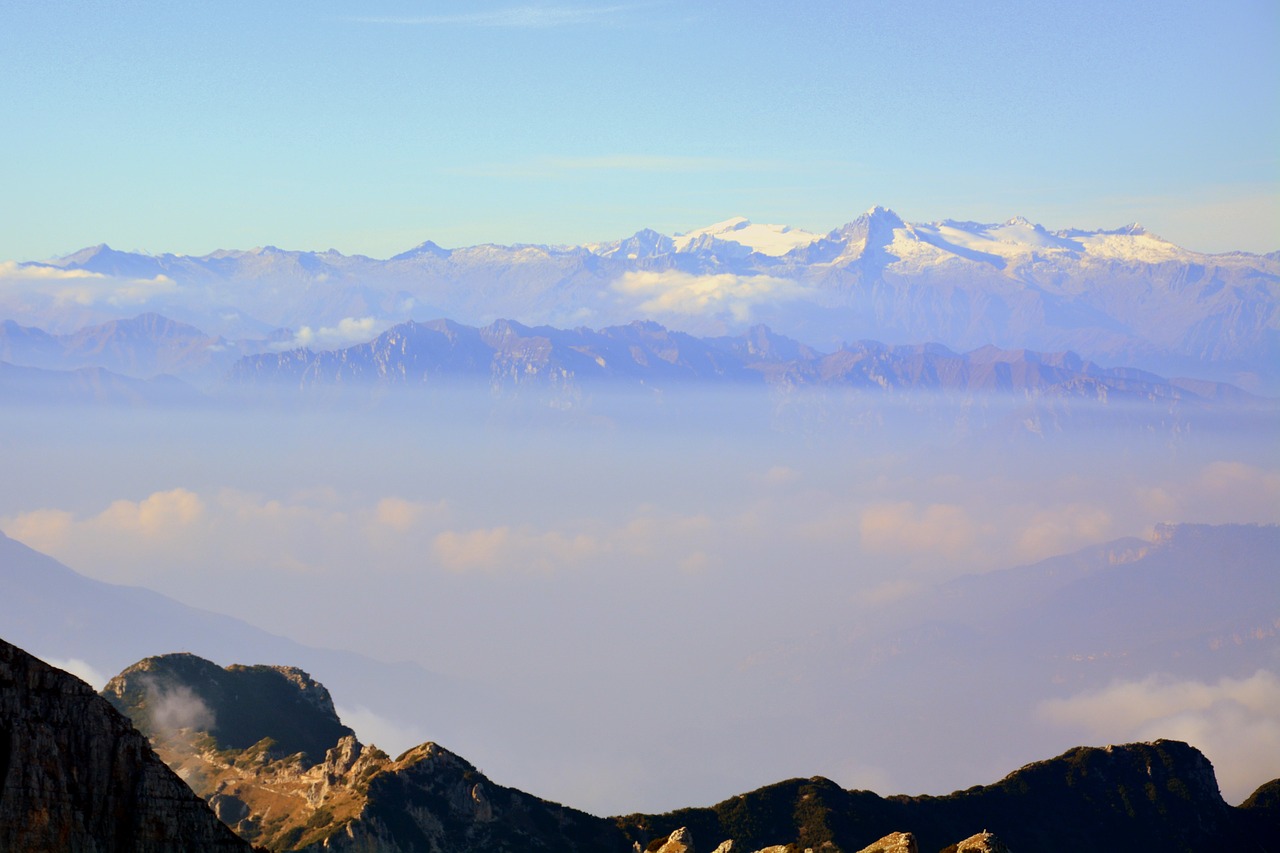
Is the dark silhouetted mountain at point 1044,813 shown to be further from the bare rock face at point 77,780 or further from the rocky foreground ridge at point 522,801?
the bare rock face at point 77,780

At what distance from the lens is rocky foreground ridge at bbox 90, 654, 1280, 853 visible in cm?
9188

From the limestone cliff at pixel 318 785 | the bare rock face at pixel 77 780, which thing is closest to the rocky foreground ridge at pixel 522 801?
the limestone cliff at pixel 318 785

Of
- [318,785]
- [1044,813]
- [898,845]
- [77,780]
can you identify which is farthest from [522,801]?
[77,780]

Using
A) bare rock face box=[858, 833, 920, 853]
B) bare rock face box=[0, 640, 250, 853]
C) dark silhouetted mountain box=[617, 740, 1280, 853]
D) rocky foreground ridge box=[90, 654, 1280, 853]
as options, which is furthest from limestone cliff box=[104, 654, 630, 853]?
bare rock face box=[0, 640, 250, 853]

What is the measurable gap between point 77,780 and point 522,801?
2471 inches

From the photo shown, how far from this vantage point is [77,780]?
1588 inches

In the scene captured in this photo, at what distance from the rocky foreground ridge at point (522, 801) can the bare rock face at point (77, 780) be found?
44.7 m

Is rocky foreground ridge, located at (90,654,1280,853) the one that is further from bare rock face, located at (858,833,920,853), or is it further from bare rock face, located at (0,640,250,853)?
bare rock face, located at (0,640,250,853)

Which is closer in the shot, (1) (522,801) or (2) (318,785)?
(2) (318,785)

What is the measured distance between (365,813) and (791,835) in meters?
43.1

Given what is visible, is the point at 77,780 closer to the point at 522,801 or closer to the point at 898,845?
the point at 898,845

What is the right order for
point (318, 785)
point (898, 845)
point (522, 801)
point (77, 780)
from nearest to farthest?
point (77, 780) < point (898, 845) < point (318, 785) < point (522, 801)

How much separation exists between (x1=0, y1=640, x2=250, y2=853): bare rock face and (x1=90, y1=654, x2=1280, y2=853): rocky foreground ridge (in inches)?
1758

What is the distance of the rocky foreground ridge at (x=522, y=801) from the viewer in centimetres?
9188
